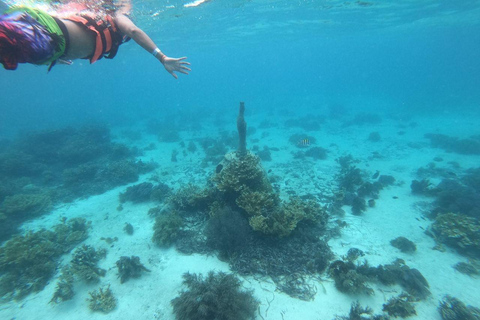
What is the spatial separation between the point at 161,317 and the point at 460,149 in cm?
2656

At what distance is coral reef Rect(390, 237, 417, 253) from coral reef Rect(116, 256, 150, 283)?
9.20 metres

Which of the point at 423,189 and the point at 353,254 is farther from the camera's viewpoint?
the point at 423,189

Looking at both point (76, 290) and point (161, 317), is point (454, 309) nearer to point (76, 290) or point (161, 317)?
point (161, 317)

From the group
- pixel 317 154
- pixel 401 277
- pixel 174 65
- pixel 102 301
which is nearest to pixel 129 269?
pixel 102 301

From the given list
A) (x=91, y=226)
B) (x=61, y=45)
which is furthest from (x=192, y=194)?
(x=61, y=45)

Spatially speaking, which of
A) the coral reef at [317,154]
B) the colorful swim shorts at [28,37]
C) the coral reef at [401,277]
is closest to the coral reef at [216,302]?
the coral reef at [401,277]

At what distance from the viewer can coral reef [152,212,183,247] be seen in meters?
7.68

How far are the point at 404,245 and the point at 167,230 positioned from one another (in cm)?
898

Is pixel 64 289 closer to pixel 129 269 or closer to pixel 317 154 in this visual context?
pixel 129 269

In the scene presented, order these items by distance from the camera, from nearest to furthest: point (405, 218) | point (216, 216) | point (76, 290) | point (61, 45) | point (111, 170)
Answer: point (61, 45)
point (76, 290)
point (216, 216)
point (405, 218)
point (111, 170)

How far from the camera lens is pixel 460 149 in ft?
61.8

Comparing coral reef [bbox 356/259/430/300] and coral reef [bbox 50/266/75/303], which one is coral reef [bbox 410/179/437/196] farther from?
coral reef [bbox 50/266/75/303]

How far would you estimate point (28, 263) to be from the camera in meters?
7.18

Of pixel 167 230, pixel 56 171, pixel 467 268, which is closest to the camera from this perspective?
pixel 467 268
